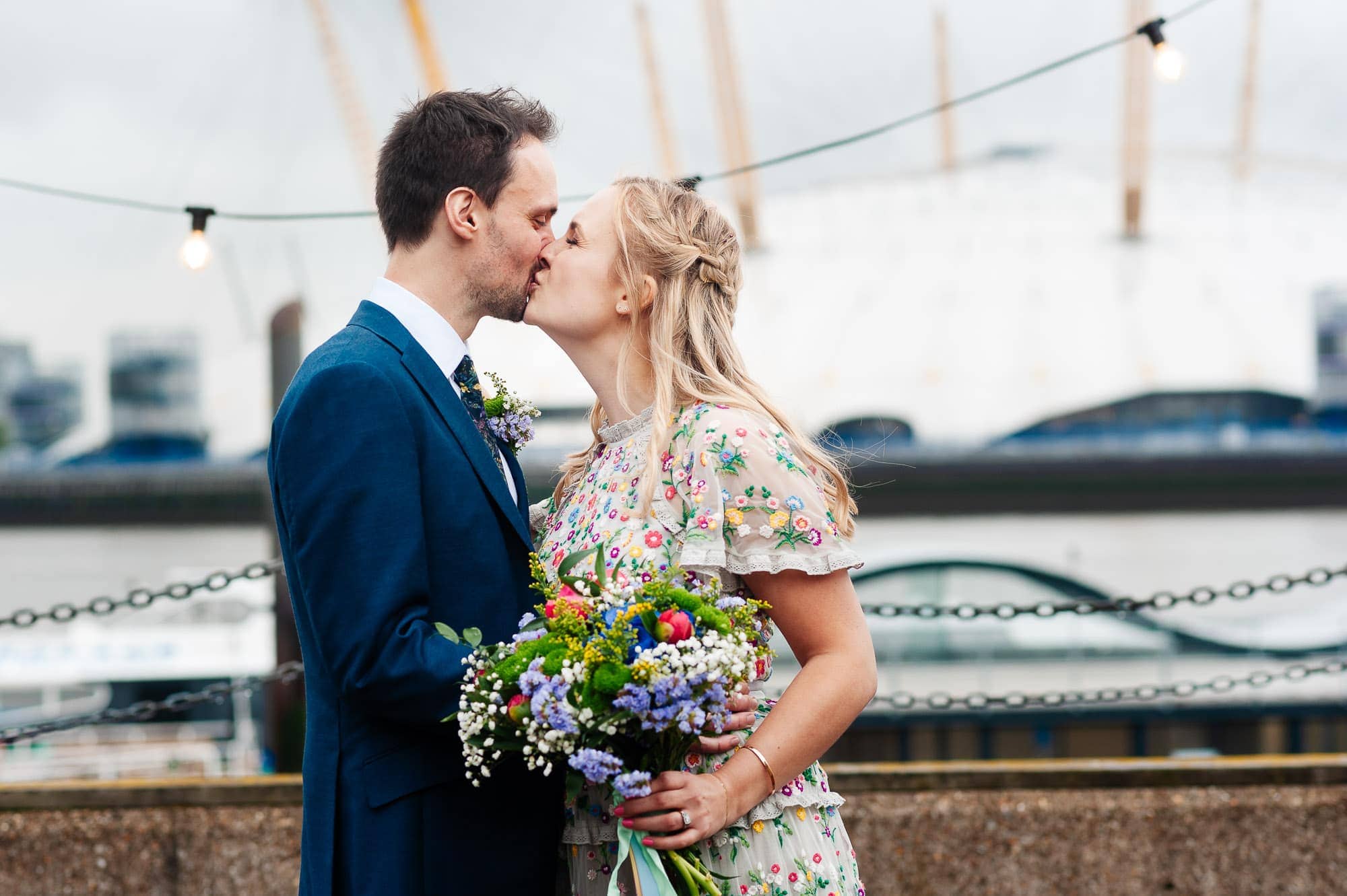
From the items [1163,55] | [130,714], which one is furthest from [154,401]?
[1163,55]

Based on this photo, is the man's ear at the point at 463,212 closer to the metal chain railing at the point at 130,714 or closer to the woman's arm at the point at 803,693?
the woman's arm at the point at 803,693

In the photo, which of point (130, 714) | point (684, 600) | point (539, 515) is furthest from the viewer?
point (130, 714)

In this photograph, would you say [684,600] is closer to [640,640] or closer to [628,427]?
[640,640]

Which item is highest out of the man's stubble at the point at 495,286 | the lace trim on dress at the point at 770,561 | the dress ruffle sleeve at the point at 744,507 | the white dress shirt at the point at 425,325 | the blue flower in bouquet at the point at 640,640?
the man's stubble at the point at 495,286

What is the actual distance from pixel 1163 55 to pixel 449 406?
3.56 meters

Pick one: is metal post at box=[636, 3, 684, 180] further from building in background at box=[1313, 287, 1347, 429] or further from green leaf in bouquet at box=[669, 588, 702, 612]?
green leaf in bouquet at box=[669, 588, 702, 612]

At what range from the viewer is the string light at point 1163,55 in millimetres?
4332

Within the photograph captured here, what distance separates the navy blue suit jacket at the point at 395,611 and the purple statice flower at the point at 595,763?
0.26 meters

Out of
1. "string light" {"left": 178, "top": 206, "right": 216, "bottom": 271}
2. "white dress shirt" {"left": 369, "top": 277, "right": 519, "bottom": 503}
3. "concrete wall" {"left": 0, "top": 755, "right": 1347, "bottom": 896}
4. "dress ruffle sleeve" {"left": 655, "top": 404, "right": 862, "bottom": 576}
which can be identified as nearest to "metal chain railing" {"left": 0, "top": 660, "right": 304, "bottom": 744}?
"concrete wall" {"left": 0, "top": 755, "right": 1347, "bottom": 896}

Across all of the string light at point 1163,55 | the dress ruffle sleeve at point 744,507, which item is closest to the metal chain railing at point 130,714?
the dress ruffle sleeve at point 744,507

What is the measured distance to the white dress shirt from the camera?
2.12 m

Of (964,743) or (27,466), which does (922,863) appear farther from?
(27,466)

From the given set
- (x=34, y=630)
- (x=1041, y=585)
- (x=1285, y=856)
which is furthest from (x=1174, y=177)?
(x=1285, y=856)

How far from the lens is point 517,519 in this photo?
2.01 metres
